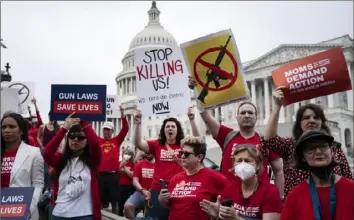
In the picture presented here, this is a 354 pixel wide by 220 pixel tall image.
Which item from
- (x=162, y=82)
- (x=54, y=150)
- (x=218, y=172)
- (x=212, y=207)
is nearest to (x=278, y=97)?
(x=218, y=172)

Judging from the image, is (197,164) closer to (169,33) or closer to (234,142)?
(234,142)

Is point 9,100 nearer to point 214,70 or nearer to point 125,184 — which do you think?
point 125,184

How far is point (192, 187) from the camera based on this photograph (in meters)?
3.88

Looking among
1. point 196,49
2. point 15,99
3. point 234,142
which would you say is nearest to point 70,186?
point 234,142

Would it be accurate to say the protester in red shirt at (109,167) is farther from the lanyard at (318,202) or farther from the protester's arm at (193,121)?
the lanyard at (318,202)

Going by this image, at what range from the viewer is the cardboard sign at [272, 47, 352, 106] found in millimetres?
4301

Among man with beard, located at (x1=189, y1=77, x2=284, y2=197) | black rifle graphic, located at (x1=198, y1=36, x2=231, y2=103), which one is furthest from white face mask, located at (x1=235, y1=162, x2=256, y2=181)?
black rifle graphic, located at (x1=198, y1=36, x2=231, y2=103)

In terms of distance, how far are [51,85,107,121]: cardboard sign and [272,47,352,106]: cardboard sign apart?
225 centimetres

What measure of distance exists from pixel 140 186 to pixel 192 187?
2474 mm

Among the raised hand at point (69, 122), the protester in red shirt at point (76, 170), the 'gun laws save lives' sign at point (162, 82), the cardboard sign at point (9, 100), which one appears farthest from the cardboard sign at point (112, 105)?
the protester in red shirt at point (76, 170)

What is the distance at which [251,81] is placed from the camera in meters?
58.5

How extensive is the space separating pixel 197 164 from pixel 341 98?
51.9 m

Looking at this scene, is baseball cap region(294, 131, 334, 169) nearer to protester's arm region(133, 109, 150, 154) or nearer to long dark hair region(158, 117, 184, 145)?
long dark hair region(158, 117, 184, 145)

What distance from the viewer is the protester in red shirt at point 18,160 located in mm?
4039
